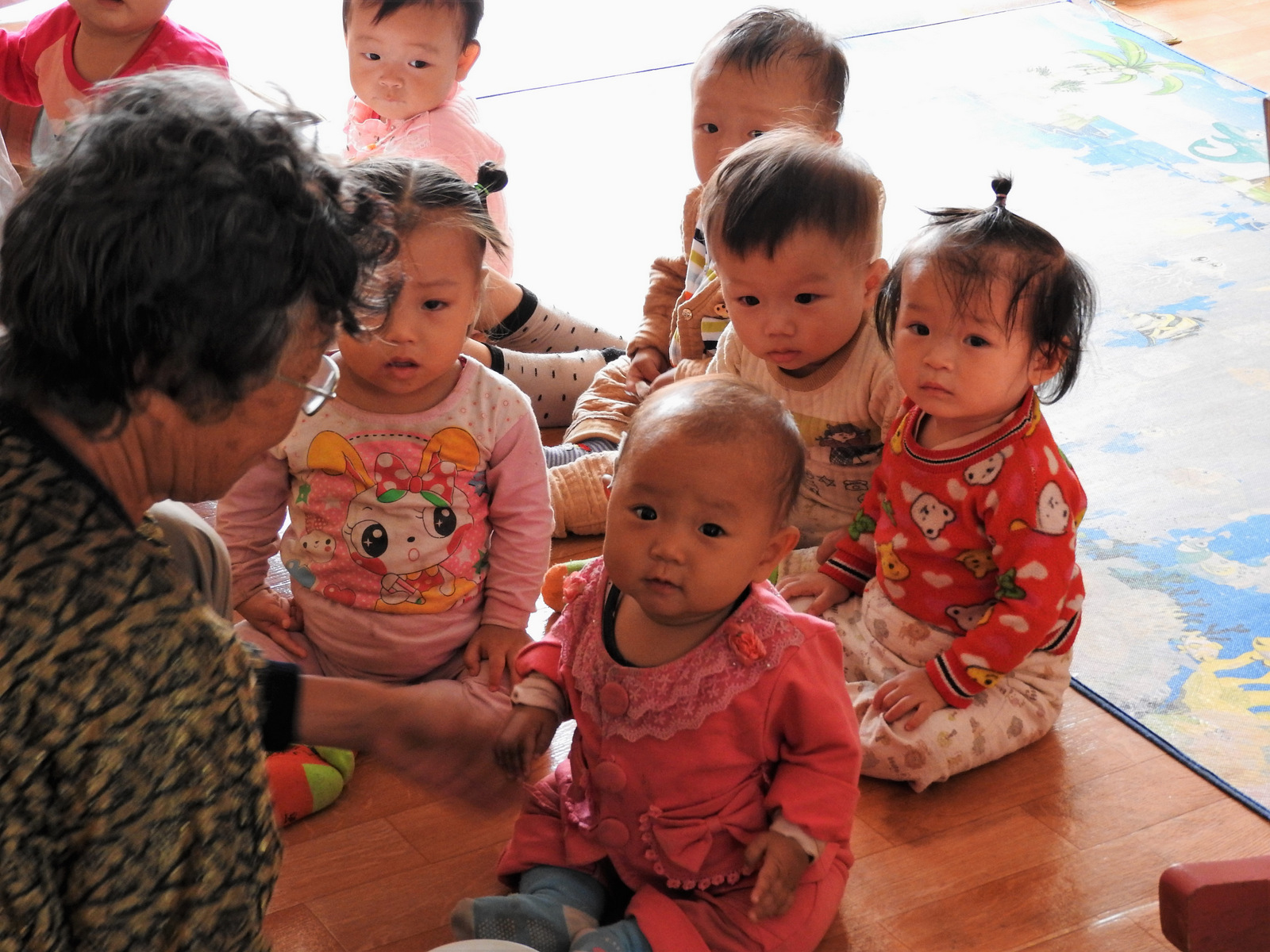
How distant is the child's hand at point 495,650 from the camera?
170 cm

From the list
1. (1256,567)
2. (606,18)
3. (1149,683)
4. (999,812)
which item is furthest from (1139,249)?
(606,18)

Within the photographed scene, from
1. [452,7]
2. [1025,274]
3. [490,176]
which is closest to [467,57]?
[452,7]

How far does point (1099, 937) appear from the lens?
54.1 inches

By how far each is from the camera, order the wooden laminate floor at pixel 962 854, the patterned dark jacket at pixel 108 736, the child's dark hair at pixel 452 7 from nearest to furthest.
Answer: the patterned dark jacket at pixel 108 736
the wooden laminate floor at pixel 962 854
the child's dark hair at pixel 452 7

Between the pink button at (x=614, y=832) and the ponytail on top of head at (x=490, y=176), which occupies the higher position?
the ponytail on top of head at (x=490, y=176)

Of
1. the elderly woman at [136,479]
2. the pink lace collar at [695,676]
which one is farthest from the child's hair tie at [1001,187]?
the elderly woman at [136,479]

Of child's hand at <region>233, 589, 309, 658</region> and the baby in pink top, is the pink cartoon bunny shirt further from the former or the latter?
the baby in pink top

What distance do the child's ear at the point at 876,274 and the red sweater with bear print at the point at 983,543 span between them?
Result: 0.17m

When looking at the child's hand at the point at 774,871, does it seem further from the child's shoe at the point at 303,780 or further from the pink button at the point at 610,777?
the child's shoe at the point at 303,780

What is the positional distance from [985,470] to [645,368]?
3.02ft

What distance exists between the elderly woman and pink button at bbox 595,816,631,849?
469 millimetres

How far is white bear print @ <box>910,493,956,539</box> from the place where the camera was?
162cm

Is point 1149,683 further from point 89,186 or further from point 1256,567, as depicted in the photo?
point 89,186

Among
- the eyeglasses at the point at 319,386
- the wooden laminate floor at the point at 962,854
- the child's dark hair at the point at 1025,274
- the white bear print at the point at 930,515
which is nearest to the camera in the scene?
A: the eyeglasses at the point at 319,386
